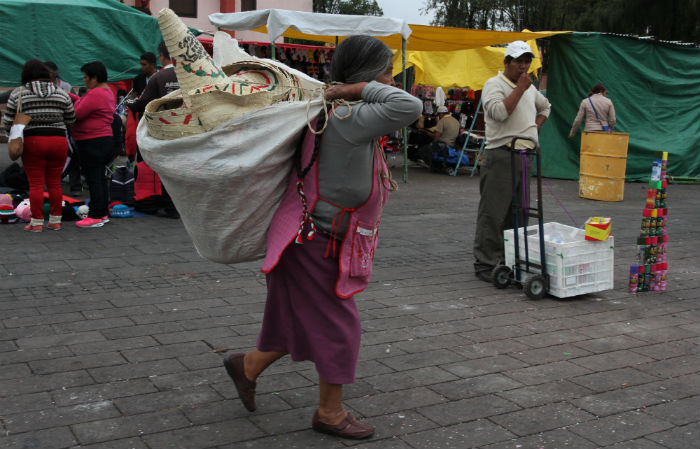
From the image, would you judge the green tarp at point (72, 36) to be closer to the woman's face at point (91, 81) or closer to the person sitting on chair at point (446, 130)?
the woman's face at point (91, 81)

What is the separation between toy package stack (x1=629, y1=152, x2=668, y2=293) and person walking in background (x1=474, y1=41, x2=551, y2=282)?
1.00 metres

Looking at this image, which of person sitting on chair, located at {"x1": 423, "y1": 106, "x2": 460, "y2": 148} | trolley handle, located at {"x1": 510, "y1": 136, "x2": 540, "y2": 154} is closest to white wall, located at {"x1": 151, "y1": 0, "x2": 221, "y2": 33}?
person sitting on chair, located at {"x1": 423, "y1": 106, "x2": 460, "y2": 148}

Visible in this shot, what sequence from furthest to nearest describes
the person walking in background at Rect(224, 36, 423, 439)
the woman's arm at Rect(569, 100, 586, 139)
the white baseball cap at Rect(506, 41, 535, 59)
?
the woman's arm at Rect(569, 100, 586, 139), the white baseball cap at Rect(506, 41, 535, 59), the person walking in background at Rect(224, 36, 423, 439)

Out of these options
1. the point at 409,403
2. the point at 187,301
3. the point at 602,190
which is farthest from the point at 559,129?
the point at 409,403

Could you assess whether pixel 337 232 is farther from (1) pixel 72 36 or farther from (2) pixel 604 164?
(2) pixel 604 164

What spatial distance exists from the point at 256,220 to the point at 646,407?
219 centimetres

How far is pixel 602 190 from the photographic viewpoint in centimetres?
1206

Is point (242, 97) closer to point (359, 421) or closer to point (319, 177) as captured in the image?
point (319, 177)

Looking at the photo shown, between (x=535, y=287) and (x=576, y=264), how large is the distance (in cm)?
36

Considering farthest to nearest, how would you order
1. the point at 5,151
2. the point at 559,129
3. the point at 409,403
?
the point at 5,151, the point at 559,129, the point at 409,403

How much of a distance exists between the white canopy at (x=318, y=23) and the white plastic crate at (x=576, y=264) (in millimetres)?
6203

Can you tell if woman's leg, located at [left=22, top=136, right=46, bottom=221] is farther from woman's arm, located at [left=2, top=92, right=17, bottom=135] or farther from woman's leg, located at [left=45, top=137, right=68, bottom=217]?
woman's arm, located at [left=2, top=92, right=17, bottom=135]

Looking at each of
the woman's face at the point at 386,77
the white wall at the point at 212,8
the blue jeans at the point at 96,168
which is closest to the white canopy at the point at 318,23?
the blue jeans at the point at 96,168

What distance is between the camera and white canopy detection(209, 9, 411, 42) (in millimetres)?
11148
